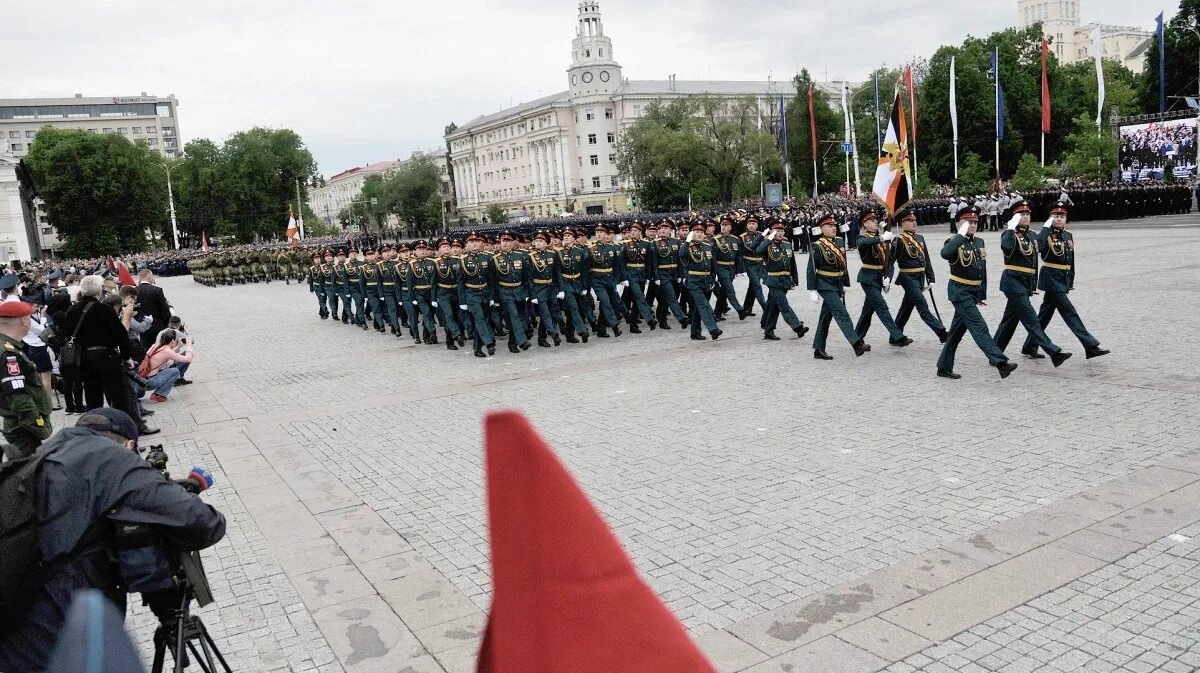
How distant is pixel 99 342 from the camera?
919 cm

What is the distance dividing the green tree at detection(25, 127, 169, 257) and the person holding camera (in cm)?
7977

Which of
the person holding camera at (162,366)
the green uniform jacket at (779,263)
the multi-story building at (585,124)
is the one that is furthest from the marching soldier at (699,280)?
the multi-story building at (585,124)

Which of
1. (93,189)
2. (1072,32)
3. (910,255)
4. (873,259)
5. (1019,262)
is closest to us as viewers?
(1019,262)

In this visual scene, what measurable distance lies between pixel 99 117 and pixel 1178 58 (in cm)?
13941

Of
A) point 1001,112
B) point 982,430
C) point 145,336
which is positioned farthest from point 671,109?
point 982,430

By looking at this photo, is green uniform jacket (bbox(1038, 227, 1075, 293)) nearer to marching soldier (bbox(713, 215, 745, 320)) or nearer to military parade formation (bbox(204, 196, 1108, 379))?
military parade formation (bbox(204, 196, 1108, 379))

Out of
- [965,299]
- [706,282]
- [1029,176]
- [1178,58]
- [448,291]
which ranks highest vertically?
[1178,58]

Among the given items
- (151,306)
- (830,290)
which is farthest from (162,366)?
(830,290)

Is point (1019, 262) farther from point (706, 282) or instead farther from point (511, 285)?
point (511, 285)

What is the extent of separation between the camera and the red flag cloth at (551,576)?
134 cm

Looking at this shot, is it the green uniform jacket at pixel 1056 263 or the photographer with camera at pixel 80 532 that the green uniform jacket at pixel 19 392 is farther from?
the green uniform jacket at pixel 1056 263

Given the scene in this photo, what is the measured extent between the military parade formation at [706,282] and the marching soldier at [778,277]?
21 mm

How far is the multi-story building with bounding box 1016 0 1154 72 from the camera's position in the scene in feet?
486

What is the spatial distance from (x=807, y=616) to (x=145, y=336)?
12553mm
